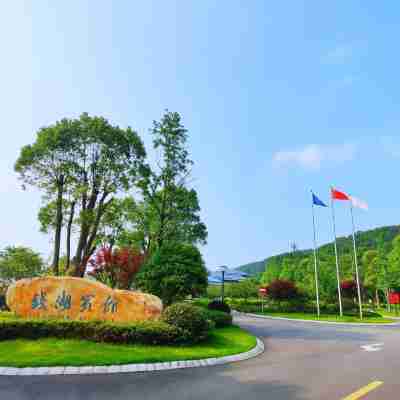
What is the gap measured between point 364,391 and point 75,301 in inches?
332

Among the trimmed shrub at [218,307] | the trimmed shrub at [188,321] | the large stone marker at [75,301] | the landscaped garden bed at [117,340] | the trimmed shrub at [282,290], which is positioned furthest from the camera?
the trimmed shrub at [282,290]

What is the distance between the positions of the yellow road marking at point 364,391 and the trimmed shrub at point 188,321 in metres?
4.35

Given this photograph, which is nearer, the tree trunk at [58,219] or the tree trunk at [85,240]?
the tree trunk at [58,219]

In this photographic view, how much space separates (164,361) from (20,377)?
8.92 feet

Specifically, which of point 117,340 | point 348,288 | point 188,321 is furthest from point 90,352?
point 348,288

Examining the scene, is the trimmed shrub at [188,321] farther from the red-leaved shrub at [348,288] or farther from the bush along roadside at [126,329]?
the red-leaved shrub at [348,288]

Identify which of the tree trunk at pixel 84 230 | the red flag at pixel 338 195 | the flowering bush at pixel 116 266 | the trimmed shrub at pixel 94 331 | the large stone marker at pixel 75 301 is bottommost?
the trimmed shrub at pixel 94 331

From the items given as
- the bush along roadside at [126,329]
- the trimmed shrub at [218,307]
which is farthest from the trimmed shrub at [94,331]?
the trimmed shrub at [218,307]

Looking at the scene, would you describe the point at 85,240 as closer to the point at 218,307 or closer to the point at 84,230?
the point at 84,230

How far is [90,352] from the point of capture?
7484 millimetres

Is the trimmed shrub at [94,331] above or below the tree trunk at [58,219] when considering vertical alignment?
below

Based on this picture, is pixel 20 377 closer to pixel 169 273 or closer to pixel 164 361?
pixel 164 361

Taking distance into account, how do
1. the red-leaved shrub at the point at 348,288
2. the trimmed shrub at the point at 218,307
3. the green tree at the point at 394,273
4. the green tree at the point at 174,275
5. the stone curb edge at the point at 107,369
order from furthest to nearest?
1. the red-leaved shrub at the point at 348,288
2. the green tree at the point at 394,273
3. the trimmed shrub at the point at 218,307
4. the green tree at the point at 174,275
5. the stone curb edge at the point at 107,369

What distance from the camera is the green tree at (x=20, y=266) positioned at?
22500 millimetres
